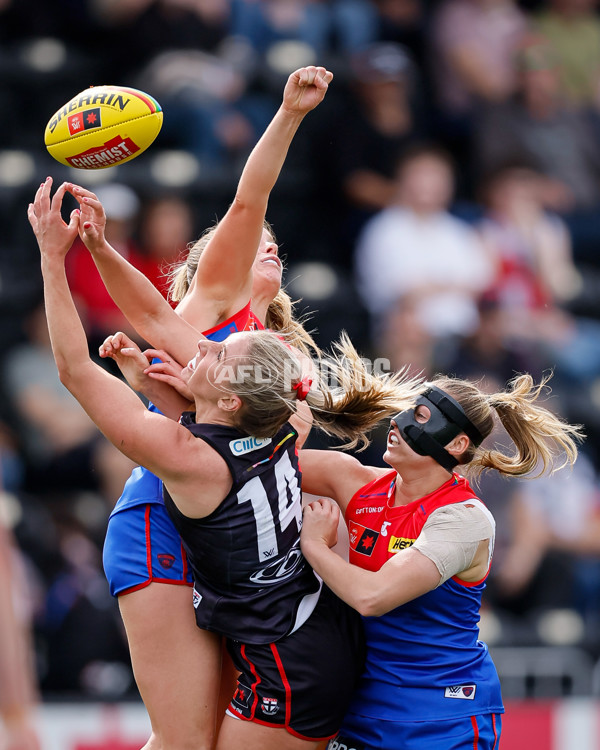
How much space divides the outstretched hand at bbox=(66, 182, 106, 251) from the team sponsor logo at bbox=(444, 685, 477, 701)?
184 centimetres

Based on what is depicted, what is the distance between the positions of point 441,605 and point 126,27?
7.17 m

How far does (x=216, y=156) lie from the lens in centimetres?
918

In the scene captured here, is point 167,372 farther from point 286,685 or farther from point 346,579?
point 286,685

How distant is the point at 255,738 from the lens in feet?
11.6

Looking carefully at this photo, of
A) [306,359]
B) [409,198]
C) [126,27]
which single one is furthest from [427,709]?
[126,27]

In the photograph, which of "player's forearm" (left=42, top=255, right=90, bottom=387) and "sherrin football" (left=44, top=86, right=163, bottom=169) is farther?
"sherrin football" (left=44, top=86, right=163, bottom=169)

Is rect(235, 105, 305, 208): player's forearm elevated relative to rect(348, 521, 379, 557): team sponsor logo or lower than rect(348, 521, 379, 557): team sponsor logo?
elevated

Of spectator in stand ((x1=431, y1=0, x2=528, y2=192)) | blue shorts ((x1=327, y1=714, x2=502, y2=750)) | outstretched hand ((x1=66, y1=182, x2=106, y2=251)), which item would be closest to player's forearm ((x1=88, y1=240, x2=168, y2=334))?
outstretched hand ((x1=66, y1=182, x2=106, y2=251))

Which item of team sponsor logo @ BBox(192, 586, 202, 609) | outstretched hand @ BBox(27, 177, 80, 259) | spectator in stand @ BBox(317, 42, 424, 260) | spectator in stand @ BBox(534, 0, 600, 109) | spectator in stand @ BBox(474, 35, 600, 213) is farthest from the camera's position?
spectator in stand @ BBox(534, 0, 600, 109)

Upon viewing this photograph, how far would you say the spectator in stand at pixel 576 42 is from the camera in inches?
433

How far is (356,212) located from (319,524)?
568 cm

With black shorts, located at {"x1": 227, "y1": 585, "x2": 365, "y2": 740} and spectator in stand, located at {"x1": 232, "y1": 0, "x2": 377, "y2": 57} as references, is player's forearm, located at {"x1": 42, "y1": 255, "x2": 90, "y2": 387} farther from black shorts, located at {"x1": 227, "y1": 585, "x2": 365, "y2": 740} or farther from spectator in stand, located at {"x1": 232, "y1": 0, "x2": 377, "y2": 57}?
spectator in stand, located at {"x1": 232, "y1": 0, "x2": 377, "y2": 57}

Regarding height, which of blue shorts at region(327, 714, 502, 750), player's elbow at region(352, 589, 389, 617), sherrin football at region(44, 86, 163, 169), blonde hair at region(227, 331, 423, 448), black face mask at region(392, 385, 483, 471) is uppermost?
sherrin football at region(44, 86, 163, 169)

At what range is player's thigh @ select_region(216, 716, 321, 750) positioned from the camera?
3.55 meters
